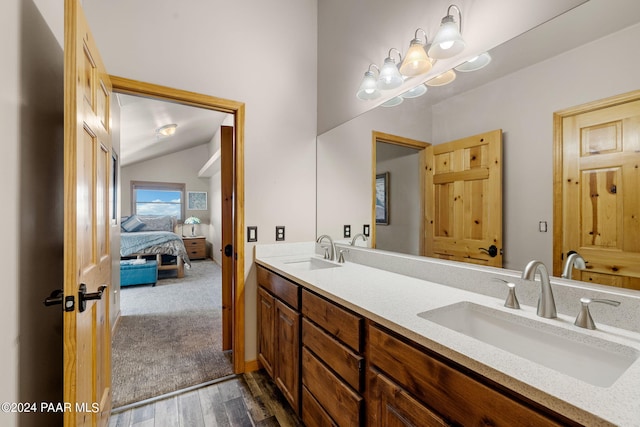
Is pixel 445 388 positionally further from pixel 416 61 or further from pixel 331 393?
pixel 416 61

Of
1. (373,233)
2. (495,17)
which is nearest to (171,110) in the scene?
(373,233)

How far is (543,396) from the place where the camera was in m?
0.60

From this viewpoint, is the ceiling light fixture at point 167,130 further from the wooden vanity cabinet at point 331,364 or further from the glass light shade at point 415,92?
the wooden vanity cabinet at point 331,364

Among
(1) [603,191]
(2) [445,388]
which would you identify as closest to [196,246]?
(2) [445,388]

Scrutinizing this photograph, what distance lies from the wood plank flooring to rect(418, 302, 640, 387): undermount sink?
1.17 metres

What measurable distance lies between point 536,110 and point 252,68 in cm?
194

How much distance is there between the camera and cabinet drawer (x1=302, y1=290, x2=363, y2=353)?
3.82 feet

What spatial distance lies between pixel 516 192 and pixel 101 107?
2.06 meters

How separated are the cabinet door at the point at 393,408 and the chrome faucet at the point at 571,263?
0.72 metres

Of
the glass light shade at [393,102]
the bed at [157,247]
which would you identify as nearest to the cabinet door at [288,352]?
the glass light shade at [393,102]

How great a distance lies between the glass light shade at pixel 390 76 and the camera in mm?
1727

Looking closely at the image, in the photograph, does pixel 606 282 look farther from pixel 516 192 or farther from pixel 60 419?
pixel 60 419

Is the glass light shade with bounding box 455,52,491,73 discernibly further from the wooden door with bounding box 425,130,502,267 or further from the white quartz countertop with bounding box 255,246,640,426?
the white quartz countertop with bounding box 255,246,640,426

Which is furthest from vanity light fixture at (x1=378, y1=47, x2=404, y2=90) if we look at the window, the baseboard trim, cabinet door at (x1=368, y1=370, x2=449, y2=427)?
the window
